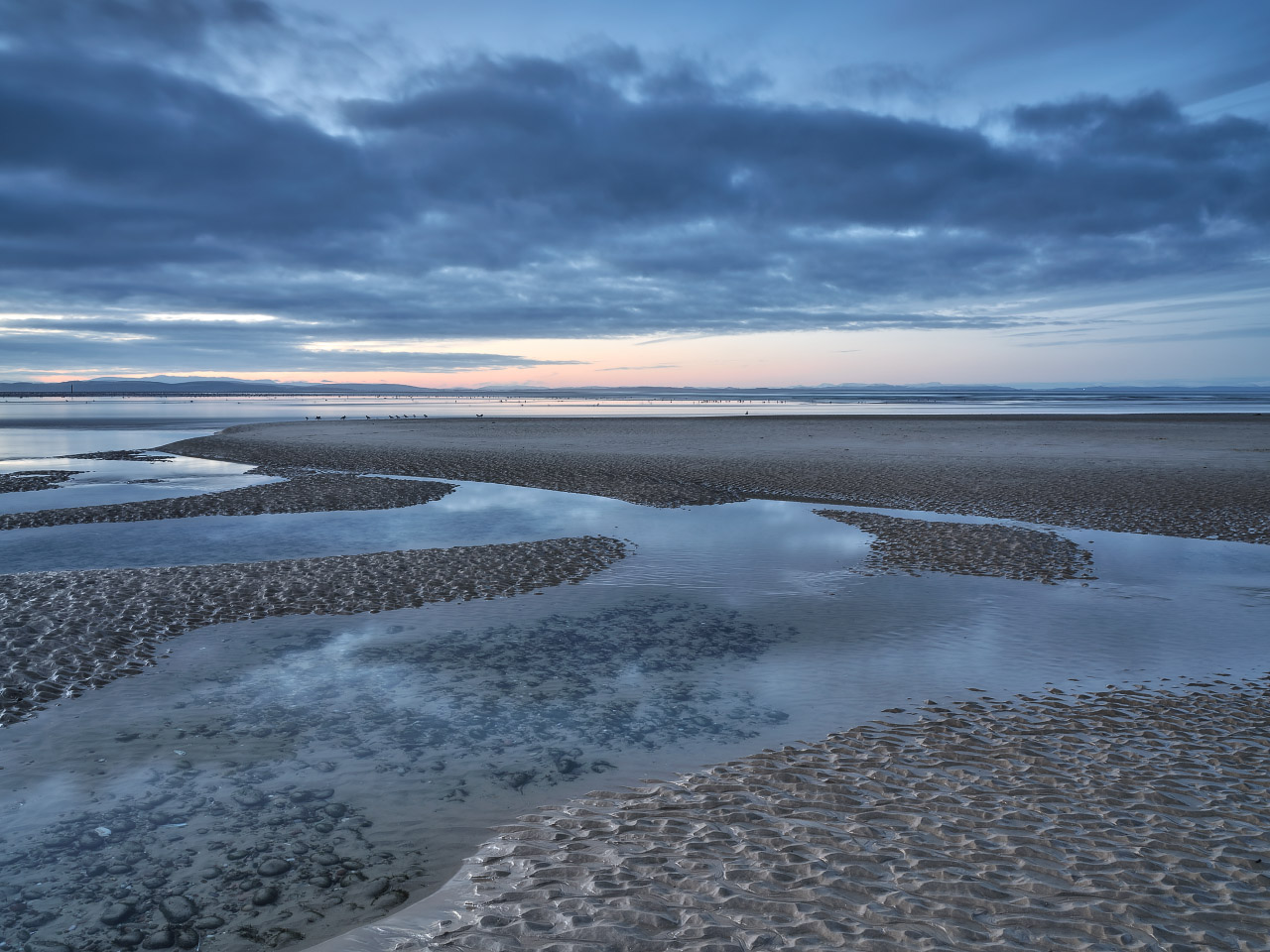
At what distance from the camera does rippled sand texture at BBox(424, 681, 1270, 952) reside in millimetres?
5324

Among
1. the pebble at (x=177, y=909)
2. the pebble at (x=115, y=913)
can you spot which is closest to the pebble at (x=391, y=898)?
the pebble at (x=177, y=909)

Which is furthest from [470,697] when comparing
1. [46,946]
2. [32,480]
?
[32,480]

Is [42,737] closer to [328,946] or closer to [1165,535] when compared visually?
[328,946]

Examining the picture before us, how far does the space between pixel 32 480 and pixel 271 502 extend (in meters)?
12.2

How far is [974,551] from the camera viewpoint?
1839cm

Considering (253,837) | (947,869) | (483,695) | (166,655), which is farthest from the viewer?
(166,655)

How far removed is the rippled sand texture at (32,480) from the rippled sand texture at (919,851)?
30.6 metres

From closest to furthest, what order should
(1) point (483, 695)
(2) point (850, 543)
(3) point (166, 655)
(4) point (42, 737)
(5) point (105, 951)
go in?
1. (5) point (105, 951)
2. (4) point (42, 737)
3. (1) point (483, 695)
4. (3) point (166, 655)
5. (2) point (850, 543)

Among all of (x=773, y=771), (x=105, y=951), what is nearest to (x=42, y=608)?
(x=105, y=951)

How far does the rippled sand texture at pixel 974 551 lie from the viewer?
16781mm

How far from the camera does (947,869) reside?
5988 mm

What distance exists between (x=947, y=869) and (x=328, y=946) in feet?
15.6

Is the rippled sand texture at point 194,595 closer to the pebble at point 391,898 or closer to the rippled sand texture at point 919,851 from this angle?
the pebble at point 391,898

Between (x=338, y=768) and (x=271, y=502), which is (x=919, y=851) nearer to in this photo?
(x=338, y=768)
